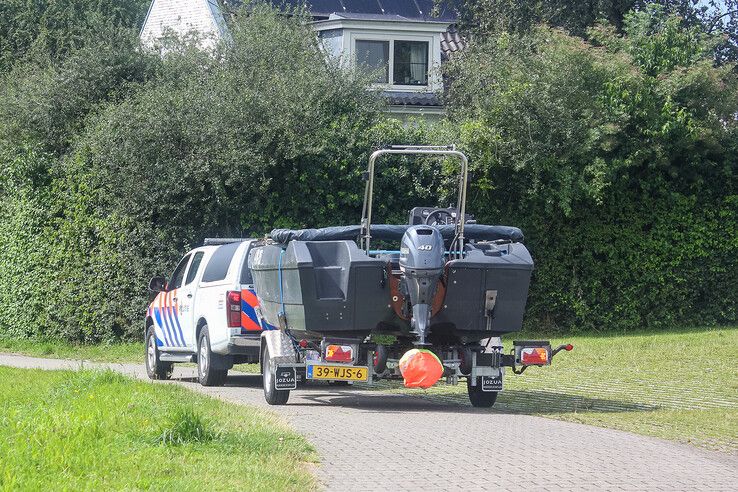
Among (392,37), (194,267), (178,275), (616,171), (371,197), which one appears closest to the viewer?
(371,197)

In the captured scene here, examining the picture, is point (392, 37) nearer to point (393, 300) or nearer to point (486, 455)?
point (393, 300)

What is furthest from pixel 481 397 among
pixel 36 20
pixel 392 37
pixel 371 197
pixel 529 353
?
pixel 36 20

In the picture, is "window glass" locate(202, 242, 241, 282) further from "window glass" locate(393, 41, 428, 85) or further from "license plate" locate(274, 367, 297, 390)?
"window glass" locate(393, 41, 428, 85)

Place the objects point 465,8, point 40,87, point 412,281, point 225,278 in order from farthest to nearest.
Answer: point 465,8
point 40,87
point 225,278
point 412,281

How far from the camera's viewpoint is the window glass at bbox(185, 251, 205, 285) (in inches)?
721

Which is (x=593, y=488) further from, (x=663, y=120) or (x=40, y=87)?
(x=40, y=87)

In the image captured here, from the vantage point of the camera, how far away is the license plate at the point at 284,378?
1383 cm

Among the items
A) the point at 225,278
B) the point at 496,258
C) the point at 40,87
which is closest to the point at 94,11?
the point at 40,87

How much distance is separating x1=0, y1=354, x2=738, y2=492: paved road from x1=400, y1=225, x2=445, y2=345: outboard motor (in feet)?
3.54

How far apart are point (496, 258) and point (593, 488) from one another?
5327 millimetres

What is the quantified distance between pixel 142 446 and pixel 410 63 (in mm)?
26977

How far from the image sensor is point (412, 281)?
1288 centimetres

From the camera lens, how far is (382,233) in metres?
13.8

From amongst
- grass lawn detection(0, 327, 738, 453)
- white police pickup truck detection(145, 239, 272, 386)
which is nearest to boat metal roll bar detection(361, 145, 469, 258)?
grass lawn detection(0, 327, 738, 453)
